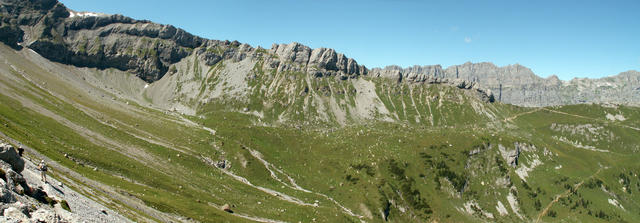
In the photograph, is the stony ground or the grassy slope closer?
the stony ground

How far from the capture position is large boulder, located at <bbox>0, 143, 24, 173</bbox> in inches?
1180

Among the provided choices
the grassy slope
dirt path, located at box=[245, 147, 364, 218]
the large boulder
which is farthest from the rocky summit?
dirt path, located at box=[245, 147, 364, 218]

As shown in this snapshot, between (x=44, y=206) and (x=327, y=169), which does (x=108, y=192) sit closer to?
(x=44, y=206)

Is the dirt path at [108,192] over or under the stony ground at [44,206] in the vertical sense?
under

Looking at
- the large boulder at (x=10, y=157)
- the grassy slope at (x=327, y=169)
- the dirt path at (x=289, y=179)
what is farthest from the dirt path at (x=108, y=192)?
the dirt path at (x=289, y=179)

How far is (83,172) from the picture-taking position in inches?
2251

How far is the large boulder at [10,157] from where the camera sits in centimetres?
2997

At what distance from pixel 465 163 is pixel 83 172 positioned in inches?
5828

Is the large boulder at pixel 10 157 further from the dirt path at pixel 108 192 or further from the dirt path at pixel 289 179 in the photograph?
the dirt path at pixel 289 179

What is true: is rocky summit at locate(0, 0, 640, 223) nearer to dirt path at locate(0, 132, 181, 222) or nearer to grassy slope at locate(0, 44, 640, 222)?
dirt path at locate(0, 132, 181, 222)

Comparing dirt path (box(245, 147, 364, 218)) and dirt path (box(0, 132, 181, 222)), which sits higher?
dirt path (box(0, 132, 181, 222))

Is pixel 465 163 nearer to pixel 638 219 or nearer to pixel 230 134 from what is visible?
pixel 638 219

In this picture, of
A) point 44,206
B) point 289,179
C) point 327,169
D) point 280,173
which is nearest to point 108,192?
point 44,206

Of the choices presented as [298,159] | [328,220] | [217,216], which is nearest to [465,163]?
[298,159]
